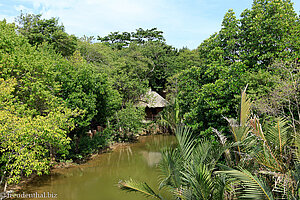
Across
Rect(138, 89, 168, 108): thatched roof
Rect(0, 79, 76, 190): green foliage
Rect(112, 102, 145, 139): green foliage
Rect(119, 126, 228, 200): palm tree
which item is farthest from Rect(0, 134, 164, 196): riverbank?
Rect(119, 126, 228, 200): palm tree

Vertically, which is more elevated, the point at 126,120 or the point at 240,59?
the point at 240,59

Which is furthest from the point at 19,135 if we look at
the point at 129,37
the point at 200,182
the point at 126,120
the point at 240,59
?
the point at 129,37

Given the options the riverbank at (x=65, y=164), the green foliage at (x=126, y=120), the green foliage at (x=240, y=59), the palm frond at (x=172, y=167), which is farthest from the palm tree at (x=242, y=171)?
the green foliage at (x=126, y=120)

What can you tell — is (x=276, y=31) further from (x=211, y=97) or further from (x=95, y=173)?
(x=95, y=173)

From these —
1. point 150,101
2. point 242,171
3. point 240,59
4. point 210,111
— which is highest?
point 240,59

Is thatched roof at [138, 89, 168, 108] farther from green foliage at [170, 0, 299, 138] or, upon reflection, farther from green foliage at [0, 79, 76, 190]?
green foliage at [0, 79, 76, 190]

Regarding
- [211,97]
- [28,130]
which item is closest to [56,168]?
[28,130]

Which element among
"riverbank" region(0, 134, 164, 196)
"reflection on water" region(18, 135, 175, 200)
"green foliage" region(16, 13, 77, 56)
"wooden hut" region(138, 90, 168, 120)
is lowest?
"reflection on water" region(18, 135, 175, 200)

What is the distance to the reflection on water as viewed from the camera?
743cm

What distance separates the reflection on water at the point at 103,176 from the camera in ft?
24.4

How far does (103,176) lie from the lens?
30.6ft

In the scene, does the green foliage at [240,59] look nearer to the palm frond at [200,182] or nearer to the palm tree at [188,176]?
the palm tree at [188,176]

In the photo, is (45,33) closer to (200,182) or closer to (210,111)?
(210,111)

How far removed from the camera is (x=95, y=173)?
9641 mm
